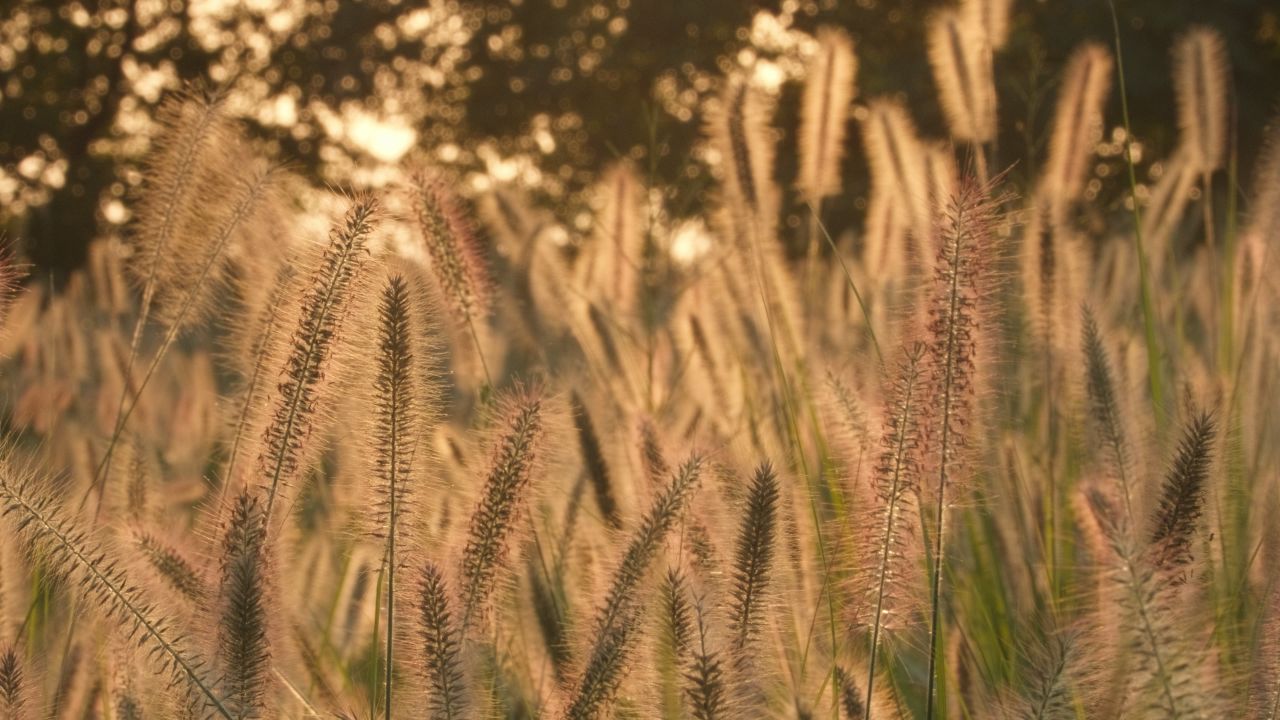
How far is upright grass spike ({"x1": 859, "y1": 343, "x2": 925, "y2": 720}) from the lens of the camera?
110 cm

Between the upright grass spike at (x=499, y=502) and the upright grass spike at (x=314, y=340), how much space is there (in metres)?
0.17

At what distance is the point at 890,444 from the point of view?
1107 mm

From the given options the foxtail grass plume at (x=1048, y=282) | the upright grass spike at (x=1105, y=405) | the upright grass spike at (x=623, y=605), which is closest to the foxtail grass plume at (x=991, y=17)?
the foxtail grass plume at (x=1048, y=282)

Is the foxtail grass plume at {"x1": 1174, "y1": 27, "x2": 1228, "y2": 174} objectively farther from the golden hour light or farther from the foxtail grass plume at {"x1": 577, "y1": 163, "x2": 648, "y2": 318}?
the foxtail grass plume at {"x1": 577, "y1": 163, "x2": 648, "y2": 318}

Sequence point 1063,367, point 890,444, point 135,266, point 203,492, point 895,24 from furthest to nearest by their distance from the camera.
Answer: point 895,24 → point 203,492 → point 1063,367 → point 135,266 → point 890,444

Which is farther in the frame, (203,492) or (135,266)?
(203,492)

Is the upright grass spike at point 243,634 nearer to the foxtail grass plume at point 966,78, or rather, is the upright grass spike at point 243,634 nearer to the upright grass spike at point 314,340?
the upright grass spike at point 314,340

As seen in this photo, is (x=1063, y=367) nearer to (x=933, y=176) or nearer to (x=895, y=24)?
(x=933, y=176)

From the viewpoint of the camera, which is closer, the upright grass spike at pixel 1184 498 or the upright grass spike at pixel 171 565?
the upright grass spike at pixel 1184 498

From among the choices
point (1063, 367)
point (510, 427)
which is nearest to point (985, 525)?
point (1063, 367)

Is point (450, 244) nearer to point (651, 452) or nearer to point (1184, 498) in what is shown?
point (651, 452)

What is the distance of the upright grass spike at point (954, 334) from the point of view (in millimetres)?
1071

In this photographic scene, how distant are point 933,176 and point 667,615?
1387 mm

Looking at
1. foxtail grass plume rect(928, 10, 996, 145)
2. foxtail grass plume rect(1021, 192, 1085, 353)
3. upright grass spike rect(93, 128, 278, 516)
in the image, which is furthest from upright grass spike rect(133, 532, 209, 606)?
foxtail grass plume rect(928, 10, 996, 145)
